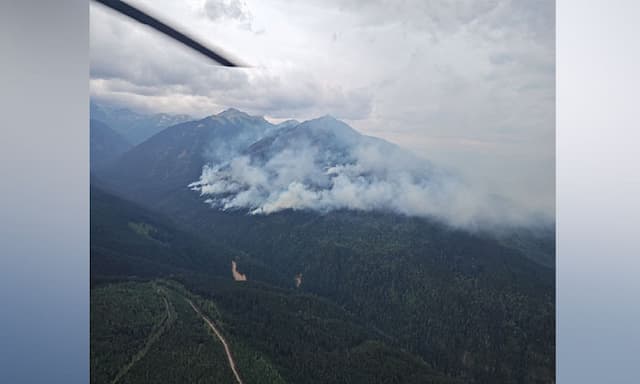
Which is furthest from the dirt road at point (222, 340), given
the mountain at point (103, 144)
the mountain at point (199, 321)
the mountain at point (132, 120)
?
the mountain at point (132, 120)

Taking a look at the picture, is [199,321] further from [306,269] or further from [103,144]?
[103,144]

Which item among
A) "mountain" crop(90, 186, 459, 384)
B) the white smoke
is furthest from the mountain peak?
"mountain" crop(90, 186, 459, 384)

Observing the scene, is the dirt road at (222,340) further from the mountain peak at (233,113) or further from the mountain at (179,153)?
the mountain peak at (233,113)

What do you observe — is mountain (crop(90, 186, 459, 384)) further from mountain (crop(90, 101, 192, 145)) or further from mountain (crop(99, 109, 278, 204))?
mountain (crop(90, 101, 192, 145))
